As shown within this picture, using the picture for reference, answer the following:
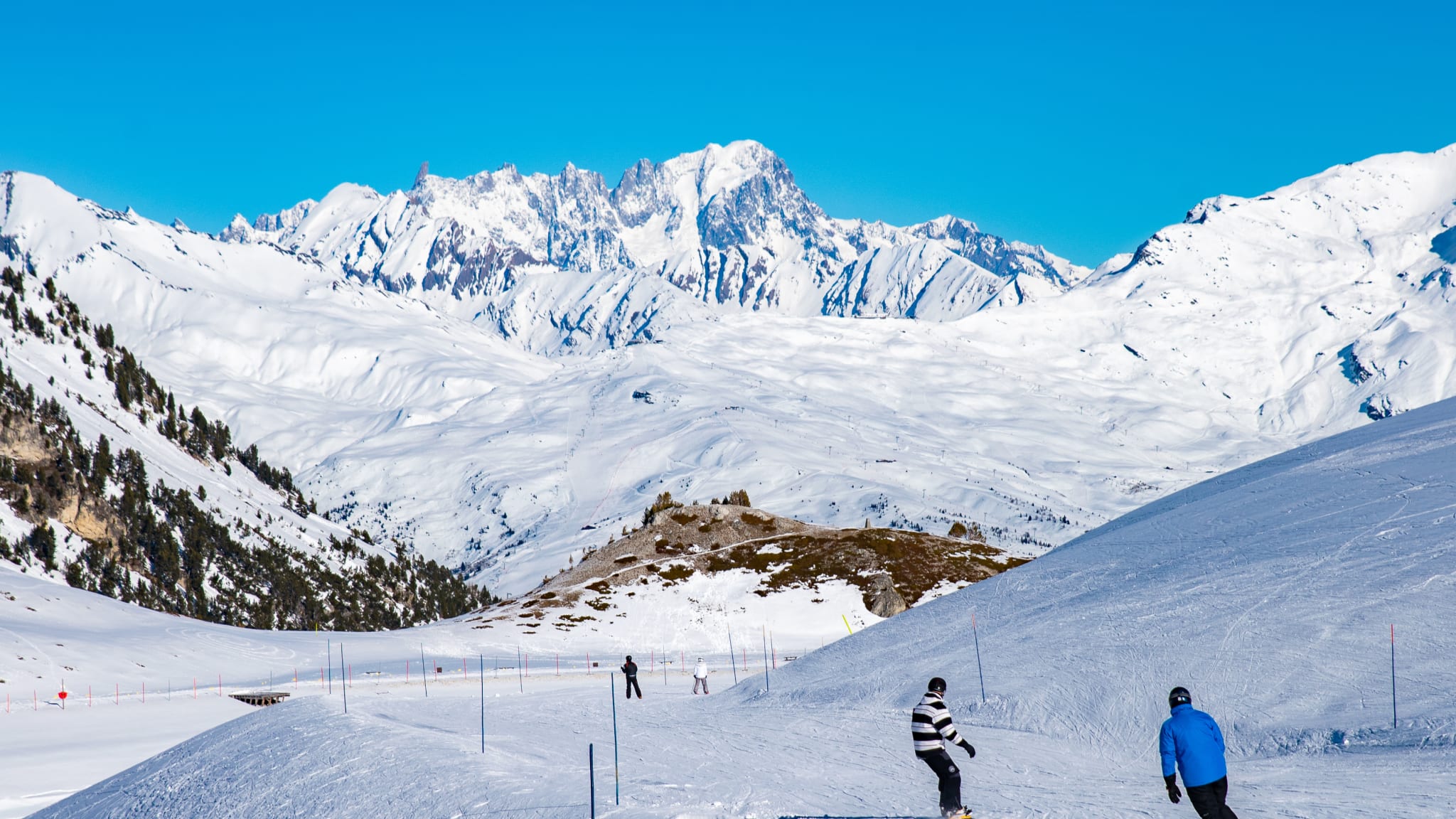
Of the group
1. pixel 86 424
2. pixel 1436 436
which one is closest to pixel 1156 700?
pixel 1436 436

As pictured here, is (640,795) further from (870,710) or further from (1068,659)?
(1068,659)

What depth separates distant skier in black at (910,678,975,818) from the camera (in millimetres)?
18328

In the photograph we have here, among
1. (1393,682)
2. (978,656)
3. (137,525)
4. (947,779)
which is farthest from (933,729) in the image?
(137,525)

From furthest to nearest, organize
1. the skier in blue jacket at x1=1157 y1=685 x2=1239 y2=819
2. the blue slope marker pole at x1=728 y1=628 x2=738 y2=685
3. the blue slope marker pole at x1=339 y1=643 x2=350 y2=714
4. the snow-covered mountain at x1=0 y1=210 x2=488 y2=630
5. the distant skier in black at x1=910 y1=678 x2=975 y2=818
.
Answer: the snow-covered mountain at x1=0 y1=210 x2=488 y2=630 → the blue slope marker pole at x1=728 y1=628 x2=738 y2=685 → the blue slope marker pole at x1=339 y1=643 x2=350 y2=714 → the distant skier in black at x1=910 y1=678 x2=975 y2=818 → the skier in blue jacket at x1=1157 y1=685 x2=1239 y2=819

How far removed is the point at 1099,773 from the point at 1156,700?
5.37m

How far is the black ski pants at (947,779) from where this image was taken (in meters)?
18.3

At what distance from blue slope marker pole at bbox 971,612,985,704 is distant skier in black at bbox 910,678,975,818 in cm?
1623

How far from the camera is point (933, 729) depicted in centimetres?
1842

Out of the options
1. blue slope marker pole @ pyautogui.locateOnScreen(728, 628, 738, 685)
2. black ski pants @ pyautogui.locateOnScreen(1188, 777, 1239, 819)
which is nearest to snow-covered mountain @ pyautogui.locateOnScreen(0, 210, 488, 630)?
blue slope marker pole @ pyautogui.locateOnScreen(728, 628, 738, 685)

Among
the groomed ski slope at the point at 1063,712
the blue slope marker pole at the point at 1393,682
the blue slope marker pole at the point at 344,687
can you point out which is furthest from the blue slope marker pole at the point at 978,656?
the blue slope marker pole at the point at 344,687

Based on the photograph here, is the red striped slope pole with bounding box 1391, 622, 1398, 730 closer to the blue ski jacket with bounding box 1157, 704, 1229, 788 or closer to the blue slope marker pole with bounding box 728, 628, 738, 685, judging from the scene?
the blue ski jacket with bounding box 1157, 704, 1229, 788

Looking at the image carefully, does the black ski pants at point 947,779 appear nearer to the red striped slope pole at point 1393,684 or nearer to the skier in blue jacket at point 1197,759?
the skier in blue jacket at point 1197,759

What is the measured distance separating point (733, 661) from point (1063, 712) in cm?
4295

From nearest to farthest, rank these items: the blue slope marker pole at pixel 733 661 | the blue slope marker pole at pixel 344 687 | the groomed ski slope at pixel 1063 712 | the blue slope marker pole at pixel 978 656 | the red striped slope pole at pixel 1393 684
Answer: the groomed ski slope at pixel 1063 712 < the red striped slope pole at pixel 1393 684 < the blue slope marker pole at pixel 978 656 < the blue slope marker pole at pixel 344 687 < the blue slope marker pole at pixel 733 661
